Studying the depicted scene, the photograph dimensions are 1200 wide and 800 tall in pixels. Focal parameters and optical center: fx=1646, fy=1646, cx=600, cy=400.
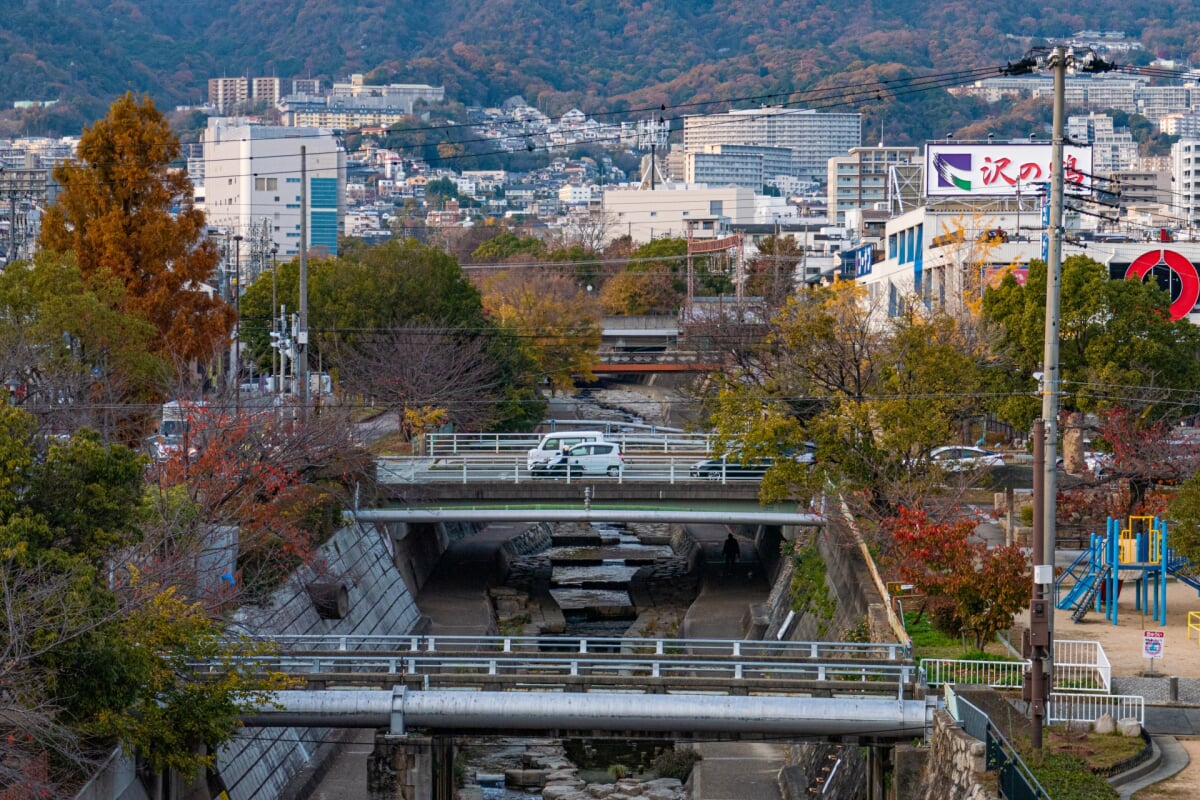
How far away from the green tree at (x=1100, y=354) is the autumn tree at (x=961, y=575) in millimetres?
10195

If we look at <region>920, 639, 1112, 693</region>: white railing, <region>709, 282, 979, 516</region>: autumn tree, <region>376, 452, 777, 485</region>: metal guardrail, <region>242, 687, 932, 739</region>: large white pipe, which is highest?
<region>709, 282, 979, 516</region>: autumn tree

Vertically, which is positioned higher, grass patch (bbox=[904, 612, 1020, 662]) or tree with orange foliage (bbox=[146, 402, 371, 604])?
tree with orange foliage (bbox=[146, 402, 371, 604])

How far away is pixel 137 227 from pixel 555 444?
13.5m

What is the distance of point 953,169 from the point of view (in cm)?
7069

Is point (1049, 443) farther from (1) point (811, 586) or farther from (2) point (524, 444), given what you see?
(2) point (524, 444)

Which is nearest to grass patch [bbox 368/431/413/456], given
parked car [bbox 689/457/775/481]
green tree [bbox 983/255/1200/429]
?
parked car [bbox 689/457/775/481]

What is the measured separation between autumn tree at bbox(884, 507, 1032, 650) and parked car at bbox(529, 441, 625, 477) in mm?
15718

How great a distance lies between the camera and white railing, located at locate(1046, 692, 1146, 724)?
77.9 ft

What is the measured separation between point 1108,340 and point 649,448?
18.4 metres

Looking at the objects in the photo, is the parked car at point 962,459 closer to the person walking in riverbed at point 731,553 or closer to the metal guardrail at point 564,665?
the person walking in riverbed at point 731,553

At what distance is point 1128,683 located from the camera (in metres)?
25.6

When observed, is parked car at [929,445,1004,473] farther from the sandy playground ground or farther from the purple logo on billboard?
the purple logo on billboard

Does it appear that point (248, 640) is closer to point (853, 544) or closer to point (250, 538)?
point (250, 538)

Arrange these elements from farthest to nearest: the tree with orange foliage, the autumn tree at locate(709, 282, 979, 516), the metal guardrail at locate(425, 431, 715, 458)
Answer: the metal guardrail at locate(425, 431, 715, 458) < the autumn tree at locate(709, 282, 979, 516) < the tree with orange foliage
